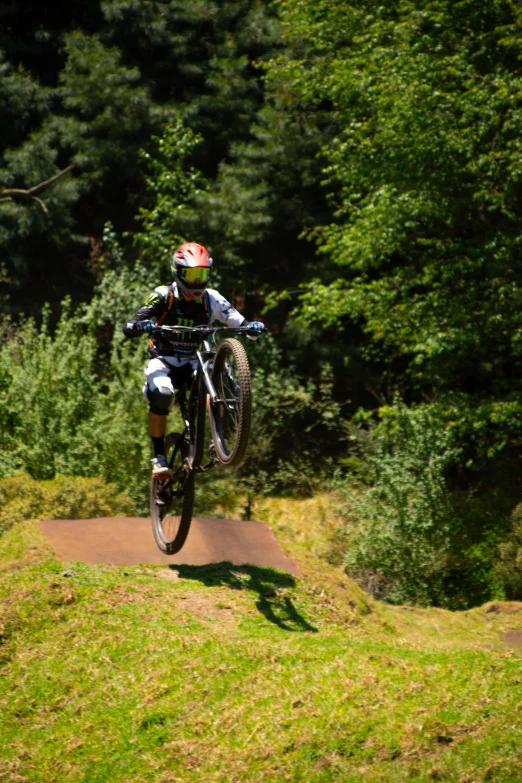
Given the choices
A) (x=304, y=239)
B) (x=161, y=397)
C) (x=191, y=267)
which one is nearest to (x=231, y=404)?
(x=161, y=397)

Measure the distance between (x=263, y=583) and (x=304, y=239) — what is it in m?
14.6

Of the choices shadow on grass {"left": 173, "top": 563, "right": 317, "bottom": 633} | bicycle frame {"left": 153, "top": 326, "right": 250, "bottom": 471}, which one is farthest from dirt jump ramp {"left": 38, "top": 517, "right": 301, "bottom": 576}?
bicycle frame {"left": 153, "top": 326, "right": 250, "bottom": 471}

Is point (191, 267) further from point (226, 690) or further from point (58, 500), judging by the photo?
point (58, 500)

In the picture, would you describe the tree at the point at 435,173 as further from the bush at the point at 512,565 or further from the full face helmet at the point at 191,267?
the full face helmet at the point at 191,267

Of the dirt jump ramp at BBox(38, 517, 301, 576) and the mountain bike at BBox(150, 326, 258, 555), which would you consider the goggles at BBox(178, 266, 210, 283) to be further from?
the dirt jump ramp at BBox(38, 517, 301, 576)

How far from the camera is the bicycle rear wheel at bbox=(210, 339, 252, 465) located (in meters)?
7.96

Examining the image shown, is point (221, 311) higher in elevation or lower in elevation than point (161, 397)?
higher

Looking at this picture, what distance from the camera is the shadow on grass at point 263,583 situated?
9.08m

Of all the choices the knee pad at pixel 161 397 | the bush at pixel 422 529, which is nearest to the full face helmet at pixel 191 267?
the knee pad at pixel 161 397

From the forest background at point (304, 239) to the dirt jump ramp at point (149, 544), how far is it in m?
2.83

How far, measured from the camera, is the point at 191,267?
8758mm

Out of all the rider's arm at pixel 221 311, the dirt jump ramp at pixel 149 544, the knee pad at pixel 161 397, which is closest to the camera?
the knee pad at pixel 161 397

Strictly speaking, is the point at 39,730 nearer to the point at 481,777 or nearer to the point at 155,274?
the point at 481,777

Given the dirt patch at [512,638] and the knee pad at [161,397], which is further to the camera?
the dirt patch at [512,638]
